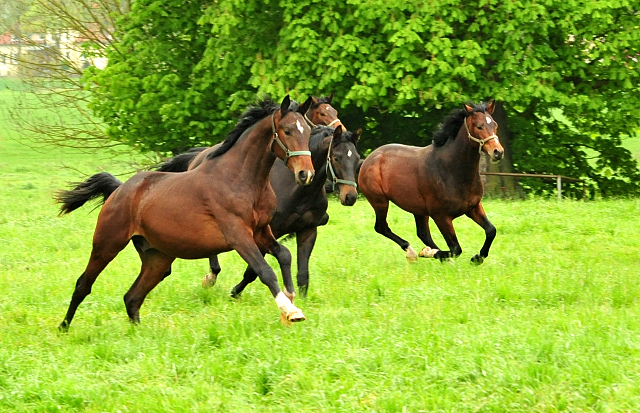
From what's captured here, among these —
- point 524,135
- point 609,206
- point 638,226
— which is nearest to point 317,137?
point 638,226

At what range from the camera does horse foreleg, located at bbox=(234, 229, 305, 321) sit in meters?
7.22

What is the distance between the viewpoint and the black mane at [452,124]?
11.3 metres

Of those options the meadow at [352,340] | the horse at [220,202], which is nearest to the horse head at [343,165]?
the meadow at [352,340]

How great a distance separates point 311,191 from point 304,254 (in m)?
0.68

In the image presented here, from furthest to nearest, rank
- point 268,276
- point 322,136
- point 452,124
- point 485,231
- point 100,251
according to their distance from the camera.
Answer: point 452,124 → point 485,231 → point 322,136 → point 100,251 → point 268,276

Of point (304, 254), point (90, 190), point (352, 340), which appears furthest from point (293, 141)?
point (90, 190)

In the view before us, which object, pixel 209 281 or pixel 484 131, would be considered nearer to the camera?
pixel 209 281

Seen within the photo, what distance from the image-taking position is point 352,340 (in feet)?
22.7

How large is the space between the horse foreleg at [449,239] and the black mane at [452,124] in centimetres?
103

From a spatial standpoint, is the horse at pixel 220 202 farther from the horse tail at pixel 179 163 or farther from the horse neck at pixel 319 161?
the horse tail at pixel 179 163

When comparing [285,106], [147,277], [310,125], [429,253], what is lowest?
[429,253]

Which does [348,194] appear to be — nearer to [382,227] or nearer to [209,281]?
[209,281]

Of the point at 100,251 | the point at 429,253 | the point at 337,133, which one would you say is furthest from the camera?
the point at 429,253

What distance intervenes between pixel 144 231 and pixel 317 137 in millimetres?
2585
